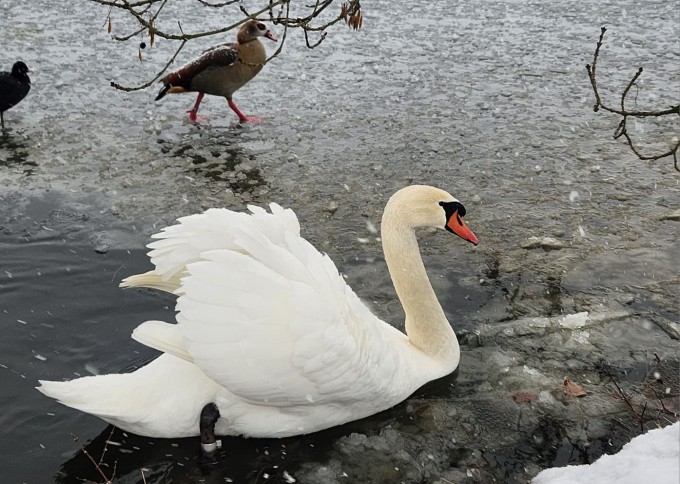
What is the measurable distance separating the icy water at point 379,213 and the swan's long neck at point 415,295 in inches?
8.5

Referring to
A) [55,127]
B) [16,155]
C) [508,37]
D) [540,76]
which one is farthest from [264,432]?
[508,37]

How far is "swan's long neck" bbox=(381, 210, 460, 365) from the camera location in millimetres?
3960

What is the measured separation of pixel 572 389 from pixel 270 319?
164 cm

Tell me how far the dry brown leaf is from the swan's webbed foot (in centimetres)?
174

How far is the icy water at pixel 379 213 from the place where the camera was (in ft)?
11.4

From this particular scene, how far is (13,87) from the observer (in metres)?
7.38

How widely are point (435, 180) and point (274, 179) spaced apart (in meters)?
1.39

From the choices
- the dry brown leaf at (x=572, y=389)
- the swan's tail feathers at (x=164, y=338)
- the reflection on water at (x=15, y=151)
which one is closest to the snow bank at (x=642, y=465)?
the dry brown leaf at (x=572, y=389)

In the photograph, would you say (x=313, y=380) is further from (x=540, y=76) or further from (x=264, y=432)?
(x=540, y=76)

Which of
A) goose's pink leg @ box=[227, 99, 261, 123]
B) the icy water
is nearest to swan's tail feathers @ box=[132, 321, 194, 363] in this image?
the icy water

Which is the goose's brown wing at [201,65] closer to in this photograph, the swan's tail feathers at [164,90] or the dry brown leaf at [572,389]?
the swan's tail feathers at [164,90]

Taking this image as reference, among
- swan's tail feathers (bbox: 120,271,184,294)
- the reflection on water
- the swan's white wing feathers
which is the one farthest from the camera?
the reflection on water

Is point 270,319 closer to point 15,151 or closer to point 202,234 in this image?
point 202,234

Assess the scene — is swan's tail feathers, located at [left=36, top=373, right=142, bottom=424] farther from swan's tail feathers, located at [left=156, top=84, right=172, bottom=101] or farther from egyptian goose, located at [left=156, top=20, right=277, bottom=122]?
swan's tail feathers, located at [left=156, top=84, right=172, bottom=101]
